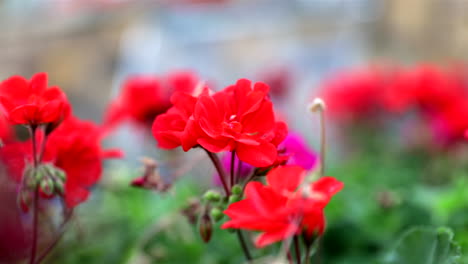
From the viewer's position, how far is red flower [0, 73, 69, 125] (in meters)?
0.52

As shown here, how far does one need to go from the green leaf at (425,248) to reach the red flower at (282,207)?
0.17m

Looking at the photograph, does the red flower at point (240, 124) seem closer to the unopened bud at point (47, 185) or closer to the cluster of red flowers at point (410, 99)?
the unopened bud at point (47, 185)

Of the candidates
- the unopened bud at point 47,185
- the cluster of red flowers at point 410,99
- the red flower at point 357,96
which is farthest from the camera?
the red flower at point 357,96

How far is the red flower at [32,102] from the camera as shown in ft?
1.72

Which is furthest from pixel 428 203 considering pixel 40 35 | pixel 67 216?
pixel 40 35

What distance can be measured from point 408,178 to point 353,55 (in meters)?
1.36

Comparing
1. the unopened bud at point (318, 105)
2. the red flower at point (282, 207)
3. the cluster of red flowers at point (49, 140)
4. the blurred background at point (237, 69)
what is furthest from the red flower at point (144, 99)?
the red flower at point (282, 207)

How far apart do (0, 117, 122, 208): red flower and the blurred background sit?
103 millimetres

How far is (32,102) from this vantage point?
21.6 inches

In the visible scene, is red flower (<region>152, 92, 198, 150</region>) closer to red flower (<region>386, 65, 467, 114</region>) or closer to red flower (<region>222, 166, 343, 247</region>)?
red flower (<region>222, 166, 343, 247</region>)

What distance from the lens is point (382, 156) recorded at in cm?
155

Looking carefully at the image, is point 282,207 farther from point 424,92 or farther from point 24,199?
point 424,92

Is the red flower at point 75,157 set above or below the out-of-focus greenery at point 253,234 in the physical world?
above

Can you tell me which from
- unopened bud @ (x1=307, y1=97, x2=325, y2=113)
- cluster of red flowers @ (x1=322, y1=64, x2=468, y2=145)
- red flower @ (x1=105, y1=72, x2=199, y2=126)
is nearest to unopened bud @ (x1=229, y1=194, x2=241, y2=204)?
unopened bud @ (x1=307, y1=97, x2=325, y2=113)
